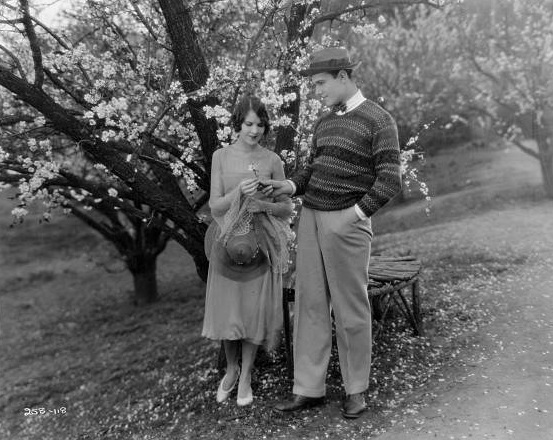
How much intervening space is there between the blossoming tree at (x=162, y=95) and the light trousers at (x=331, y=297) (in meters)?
1.10

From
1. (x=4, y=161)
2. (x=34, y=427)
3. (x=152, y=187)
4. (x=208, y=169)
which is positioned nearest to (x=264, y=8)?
(x=208, y=169)

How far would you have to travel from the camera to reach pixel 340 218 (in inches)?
136

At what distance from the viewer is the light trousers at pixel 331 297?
3471 mm

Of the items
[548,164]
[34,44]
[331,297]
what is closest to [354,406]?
[331,297]

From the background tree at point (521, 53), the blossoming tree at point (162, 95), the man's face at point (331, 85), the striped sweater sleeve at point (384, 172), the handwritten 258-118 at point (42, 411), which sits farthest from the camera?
the background tree at point (521, 53)

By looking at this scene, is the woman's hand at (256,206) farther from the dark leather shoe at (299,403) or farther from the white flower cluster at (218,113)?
the dark leather shoe at (299,403)

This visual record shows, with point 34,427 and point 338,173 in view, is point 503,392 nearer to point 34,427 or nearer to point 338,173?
point 338,173

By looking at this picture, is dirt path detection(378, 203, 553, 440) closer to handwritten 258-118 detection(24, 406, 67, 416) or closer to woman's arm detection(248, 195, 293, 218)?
woman's arm detection(248, 195, 293, 218)

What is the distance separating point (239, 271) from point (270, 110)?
1586mm

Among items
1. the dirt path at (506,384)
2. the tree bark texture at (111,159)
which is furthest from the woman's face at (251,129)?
the dirt path at (506,384)

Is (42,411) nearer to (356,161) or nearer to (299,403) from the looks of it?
(299,403)

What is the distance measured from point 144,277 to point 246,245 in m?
6.95

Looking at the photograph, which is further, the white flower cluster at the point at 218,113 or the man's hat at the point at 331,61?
the white flower cluster at the point at 218,113

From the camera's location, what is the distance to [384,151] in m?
3.32
